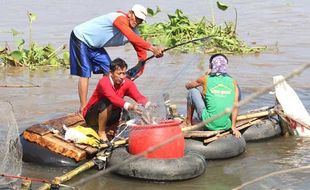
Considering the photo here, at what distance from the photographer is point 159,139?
5480 mm

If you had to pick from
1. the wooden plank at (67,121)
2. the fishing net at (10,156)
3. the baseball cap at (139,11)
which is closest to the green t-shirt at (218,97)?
the baseball cap at (139,11)

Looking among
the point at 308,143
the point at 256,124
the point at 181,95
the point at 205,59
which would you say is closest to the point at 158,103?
the point at 256,124

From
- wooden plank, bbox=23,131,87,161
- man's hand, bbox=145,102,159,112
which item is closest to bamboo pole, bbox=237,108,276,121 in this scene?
man's hand, bbox=145,102,159,112

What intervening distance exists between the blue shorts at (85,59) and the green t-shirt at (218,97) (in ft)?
4.67

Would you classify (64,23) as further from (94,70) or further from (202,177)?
(202,177)

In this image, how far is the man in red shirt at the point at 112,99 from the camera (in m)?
6.18

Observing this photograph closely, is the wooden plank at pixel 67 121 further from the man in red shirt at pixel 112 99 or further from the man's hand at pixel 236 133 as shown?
the man's hand at pixel 236 133

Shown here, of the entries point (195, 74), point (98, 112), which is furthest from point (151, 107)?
point (195, 74)

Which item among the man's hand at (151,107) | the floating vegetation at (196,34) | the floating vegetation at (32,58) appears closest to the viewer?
the man's hand at (151,107)

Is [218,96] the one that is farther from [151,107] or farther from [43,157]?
[43,157]

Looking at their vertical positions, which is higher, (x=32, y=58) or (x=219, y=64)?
(x=219, y=64)

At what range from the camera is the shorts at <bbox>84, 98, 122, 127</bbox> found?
638cm

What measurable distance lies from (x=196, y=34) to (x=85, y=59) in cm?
680

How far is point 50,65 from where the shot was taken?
12.1m
